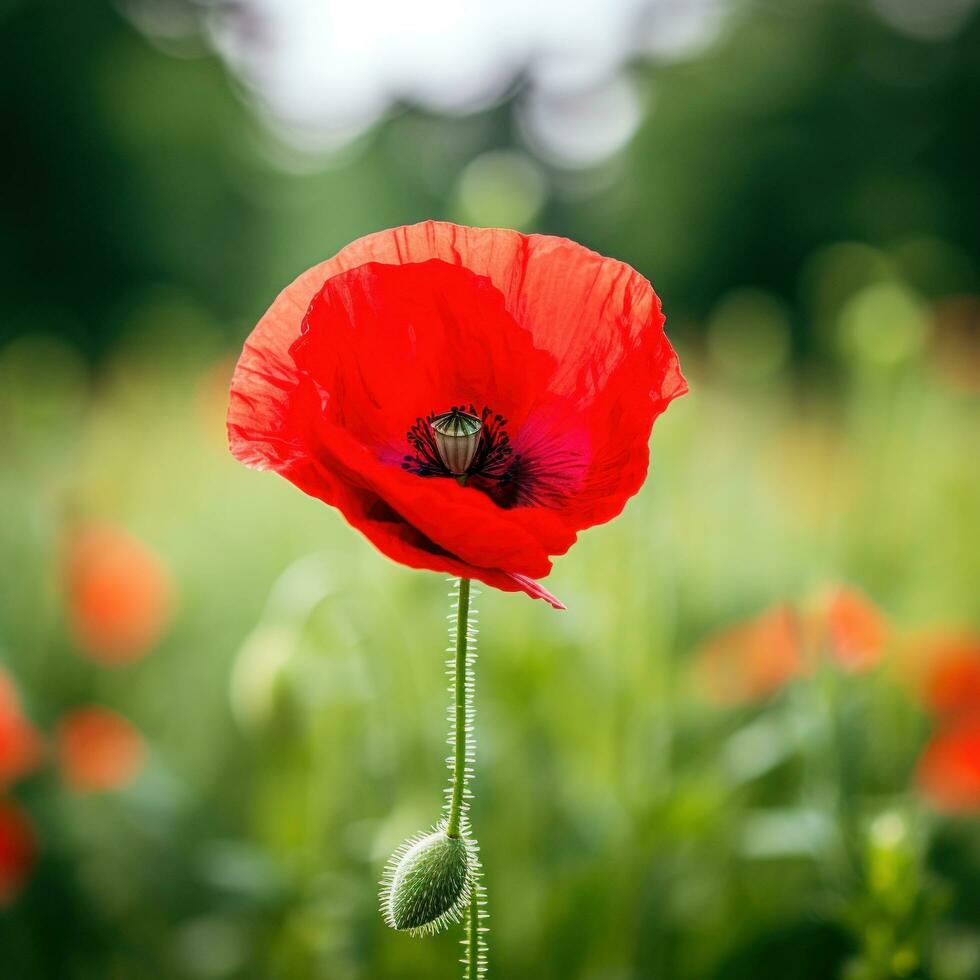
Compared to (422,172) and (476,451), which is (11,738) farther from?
(422,172)

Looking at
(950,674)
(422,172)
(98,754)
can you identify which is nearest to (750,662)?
(950,674)

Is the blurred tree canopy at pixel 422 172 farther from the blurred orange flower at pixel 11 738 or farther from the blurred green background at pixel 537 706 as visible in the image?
the blurred orange flower at pixel 11 738

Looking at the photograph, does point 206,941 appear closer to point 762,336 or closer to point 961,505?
point 961,505

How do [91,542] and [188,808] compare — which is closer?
[188,808]

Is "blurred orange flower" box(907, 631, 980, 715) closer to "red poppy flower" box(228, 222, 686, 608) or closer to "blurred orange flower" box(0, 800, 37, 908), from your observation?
"red poppy flower" box(228, 222, 686, 608)

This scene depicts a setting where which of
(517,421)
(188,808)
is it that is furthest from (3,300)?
(517,421)

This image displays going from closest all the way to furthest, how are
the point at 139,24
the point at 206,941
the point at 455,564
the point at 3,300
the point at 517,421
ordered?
the point at 455,564 → the point at 517,421 → the point at 206,941 → the point at 3,300 → the point at 139,24

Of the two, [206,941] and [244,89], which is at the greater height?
[244,89]
